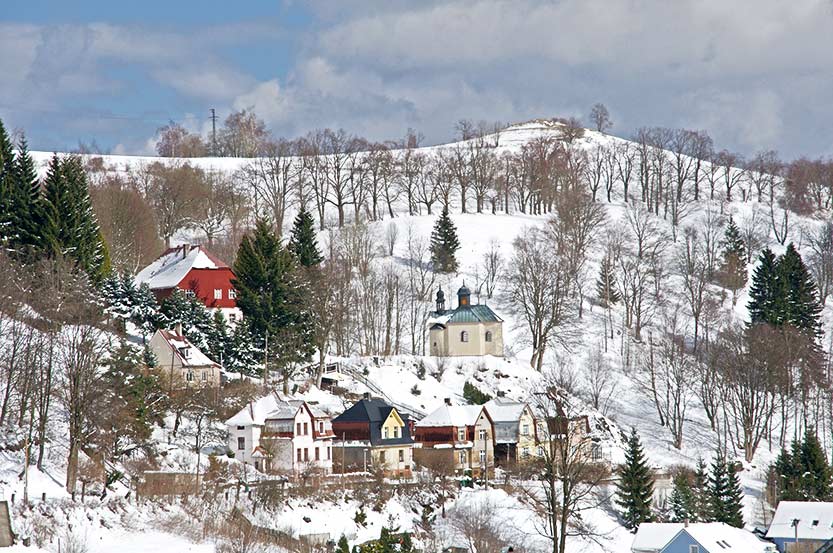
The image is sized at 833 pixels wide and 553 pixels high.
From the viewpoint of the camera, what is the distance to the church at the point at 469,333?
258 feet

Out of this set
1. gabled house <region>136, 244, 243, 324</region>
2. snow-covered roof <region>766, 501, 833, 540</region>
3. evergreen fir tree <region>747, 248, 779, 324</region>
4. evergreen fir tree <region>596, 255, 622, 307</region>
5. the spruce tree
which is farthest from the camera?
evergreen fir tree <region>596, 255, 622, 307</region>

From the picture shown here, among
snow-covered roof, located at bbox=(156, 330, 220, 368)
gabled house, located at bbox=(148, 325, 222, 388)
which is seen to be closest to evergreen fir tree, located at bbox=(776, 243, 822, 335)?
gabled house, located at bbox=(148, 325, 222, 388)

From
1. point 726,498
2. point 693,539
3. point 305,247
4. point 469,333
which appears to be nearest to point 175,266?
point 305,247

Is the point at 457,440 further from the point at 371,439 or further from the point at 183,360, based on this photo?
the point at 183,360

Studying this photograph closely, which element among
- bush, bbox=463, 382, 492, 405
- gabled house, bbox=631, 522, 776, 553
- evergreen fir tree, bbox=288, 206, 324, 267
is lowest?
gabled house, bbox=631, 522, 776, 553

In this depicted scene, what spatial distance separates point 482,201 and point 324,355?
164ft

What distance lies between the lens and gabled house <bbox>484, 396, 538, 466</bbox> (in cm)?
6444

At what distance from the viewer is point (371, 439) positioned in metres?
58.1

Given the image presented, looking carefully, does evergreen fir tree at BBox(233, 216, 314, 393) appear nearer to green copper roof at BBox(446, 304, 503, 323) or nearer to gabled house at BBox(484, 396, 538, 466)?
gabled house at BBox(484, 396, 538, 466)

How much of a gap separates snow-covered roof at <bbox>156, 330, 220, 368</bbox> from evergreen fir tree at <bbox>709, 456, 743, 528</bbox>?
85.6ft

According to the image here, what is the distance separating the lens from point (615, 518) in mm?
58500

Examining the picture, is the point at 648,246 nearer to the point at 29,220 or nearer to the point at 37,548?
the point at 29,220

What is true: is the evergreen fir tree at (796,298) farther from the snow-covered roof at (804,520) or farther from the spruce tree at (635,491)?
the spruce tree at (635,491)

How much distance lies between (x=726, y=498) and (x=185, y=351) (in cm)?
2867
